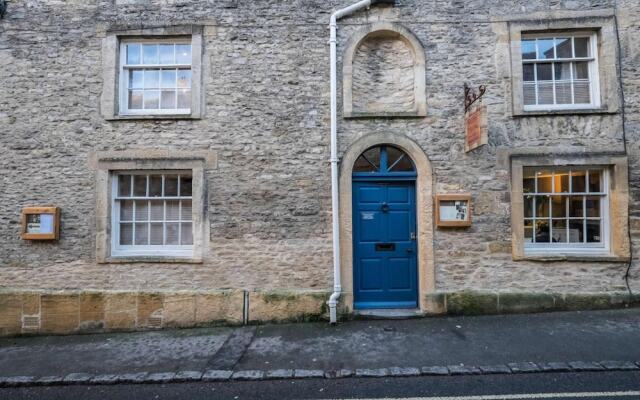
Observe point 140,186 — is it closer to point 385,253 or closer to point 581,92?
point 385,253

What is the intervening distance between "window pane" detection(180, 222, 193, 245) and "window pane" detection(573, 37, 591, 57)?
26.6 feet

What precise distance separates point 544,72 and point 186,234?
7.48 metres

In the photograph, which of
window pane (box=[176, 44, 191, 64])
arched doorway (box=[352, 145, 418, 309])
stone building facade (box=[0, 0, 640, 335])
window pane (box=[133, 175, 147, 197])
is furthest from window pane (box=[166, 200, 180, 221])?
arched doorway (box=[352, 145, 418, 309])

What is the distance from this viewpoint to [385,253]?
656 centimetres

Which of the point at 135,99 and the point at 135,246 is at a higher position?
the point at 135,99

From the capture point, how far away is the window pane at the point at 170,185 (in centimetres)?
668

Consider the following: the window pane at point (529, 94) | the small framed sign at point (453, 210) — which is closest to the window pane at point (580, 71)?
the window pane at point (529, 94)

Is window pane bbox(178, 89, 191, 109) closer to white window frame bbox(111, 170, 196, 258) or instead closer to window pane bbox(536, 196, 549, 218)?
white window frame bbox(111, 170, 196, 258)

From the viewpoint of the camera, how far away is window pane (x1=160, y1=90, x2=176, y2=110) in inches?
268

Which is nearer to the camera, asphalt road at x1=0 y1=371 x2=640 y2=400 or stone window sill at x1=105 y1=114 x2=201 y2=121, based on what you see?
asphalt road at x1=0 y1=371 x2=640 y2=400

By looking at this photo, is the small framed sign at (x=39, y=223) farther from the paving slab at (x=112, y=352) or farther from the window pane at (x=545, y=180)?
the window pane at (x=545, y=180)

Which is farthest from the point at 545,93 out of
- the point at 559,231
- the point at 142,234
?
the point at 142,234

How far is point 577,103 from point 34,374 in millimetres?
9761

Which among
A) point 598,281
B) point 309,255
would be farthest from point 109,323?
point 598,281
